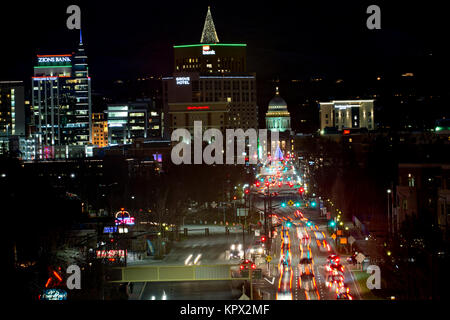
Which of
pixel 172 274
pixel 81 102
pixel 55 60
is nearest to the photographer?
pixel 172 274

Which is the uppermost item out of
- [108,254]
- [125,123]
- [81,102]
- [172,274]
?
[81,102]

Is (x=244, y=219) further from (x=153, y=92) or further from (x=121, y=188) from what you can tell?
(x=153, y=92)

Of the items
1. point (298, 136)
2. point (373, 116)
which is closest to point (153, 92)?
point (298, 136)

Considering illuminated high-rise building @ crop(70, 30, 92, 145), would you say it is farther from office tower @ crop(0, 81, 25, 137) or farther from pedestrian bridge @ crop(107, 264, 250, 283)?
pedestrian bridge @ crop(107, 264, 250, 283)

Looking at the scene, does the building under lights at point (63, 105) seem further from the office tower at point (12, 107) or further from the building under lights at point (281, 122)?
the building under lights at point (281, 122)

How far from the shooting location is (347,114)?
104 meters

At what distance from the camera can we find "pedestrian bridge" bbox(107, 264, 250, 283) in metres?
14.6

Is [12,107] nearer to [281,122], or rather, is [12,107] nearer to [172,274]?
[281,122]

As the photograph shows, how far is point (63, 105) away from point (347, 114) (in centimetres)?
4784

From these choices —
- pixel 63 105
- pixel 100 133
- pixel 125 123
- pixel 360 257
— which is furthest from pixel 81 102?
pixel 360 257

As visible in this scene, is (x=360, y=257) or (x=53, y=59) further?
(x=53, y=59)

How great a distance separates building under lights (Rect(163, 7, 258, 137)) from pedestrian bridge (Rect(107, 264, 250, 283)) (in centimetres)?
7879

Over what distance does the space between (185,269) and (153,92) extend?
109779 millimetres

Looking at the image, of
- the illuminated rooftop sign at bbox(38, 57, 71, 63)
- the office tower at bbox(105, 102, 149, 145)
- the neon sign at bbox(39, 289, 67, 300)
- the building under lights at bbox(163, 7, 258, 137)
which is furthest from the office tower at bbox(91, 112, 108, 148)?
the neon sign at bbox(39, 289, 67, 300)
